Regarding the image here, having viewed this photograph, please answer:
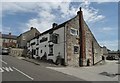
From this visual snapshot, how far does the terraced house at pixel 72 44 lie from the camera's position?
31.8m

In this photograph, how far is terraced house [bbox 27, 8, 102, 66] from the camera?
31797 mm

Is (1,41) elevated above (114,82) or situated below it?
above

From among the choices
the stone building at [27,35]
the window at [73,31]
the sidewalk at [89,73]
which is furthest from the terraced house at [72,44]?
the stone building at [27,35]

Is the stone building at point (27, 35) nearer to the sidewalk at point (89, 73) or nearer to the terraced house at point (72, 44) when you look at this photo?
the terraced house at point (72, 44)

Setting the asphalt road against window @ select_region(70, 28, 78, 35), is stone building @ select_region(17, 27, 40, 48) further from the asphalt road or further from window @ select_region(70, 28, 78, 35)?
the asphalt road

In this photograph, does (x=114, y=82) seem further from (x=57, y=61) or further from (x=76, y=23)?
(x=76, y=23)

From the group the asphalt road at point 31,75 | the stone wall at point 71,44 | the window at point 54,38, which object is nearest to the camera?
the asphalt road at point 31,75

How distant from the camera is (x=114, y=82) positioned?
16.7m

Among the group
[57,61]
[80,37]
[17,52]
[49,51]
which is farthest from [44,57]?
[17,52]

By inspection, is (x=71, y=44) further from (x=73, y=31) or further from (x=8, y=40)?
(x=8, y=40)

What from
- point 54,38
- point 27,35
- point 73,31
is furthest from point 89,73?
point 27,35

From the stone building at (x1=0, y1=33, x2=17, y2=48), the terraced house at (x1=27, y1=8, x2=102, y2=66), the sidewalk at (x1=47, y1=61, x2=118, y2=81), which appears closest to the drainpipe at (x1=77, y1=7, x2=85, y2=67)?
the terraced house at (x1=27, y1=8, x2=102, y2=66)

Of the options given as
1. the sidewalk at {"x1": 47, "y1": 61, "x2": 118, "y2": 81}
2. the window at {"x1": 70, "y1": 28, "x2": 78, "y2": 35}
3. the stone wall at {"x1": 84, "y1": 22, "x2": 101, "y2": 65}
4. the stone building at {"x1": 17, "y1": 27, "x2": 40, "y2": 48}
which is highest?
the stone building at {"x1": 17, "y1": 27, "x2": 40, "y2": 48}

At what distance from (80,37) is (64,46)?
15.7ft
